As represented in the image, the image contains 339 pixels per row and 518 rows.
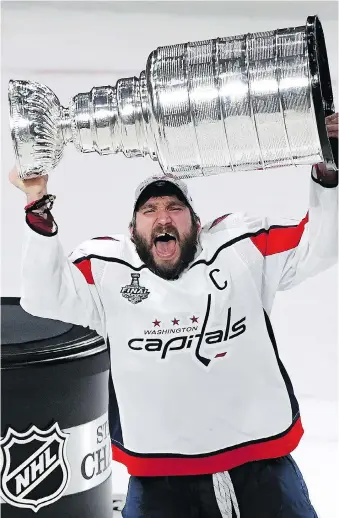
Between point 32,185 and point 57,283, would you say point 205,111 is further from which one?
point 57,283

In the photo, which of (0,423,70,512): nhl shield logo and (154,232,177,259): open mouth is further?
(0,423,70,512): nhl shield logo

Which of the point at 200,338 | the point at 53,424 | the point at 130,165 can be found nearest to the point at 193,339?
the point at 200,338

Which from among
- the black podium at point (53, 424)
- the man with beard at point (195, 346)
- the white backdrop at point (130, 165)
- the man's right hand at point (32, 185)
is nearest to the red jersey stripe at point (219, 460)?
the man with beard at point (195, 346)

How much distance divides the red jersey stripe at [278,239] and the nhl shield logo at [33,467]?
0.65 m

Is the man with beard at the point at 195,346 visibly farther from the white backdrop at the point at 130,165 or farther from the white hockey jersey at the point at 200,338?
the white backdrop at the point at 130,165

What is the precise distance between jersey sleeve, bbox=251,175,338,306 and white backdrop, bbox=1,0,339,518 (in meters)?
1.29

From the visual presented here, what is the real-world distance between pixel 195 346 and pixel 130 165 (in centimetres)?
176

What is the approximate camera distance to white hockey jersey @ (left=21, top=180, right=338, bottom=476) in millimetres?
1971

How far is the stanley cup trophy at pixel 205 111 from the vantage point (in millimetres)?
1483

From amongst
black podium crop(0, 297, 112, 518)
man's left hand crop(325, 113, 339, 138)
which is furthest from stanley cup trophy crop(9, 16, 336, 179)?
black podium crop(0, 297, 112, 518)

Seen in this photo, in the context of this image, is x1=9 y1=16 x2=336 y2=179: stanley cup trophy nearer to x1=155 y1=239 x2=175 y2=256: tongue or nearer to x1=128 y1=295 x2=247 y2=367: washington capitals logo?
x1=155 y1=239 x2=175 y2=256: tongue

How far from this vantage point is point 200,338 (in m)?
1.97

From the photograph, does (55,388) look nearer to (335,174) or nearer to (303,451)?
(335,174)

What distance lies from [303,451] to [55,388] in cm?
119
